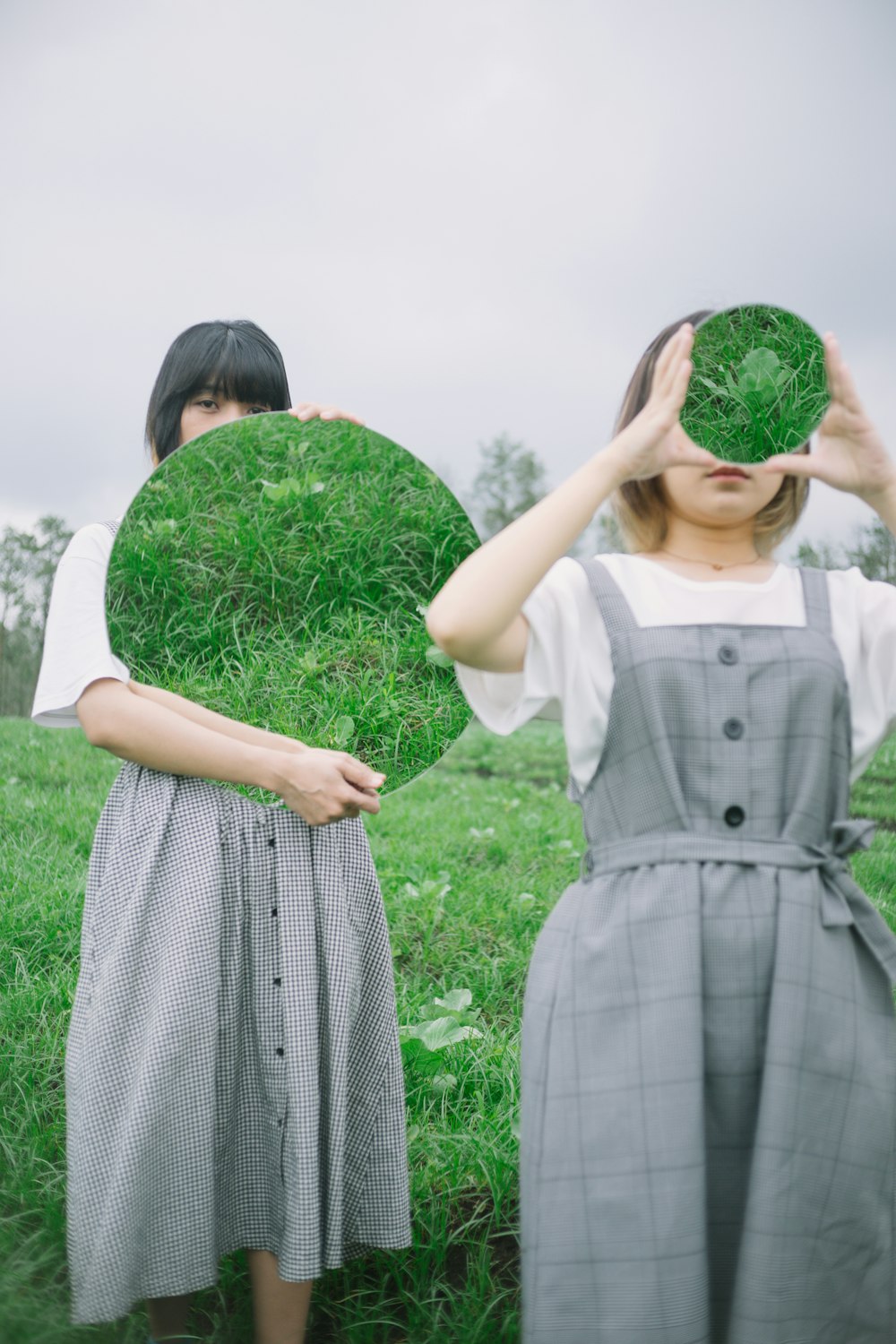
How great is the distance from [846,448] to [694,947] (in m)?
0.77

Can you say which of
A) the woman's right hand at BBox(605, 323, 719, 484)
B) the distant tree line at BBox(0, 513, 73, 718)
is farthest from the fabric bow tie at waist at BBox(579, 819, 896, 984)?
the distant tree line at BBox(0, 513, 73, 718)

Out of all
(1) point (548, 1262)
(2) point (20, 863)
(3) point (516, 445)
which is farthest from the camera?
(3) point (516, 445)

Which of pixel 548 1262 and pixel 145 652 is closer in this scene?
pixel 548 1262

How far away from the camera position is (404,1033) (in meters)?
2.78

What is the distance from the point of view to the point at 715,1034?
1.45m

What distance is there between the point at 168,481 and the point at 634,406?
75 centimetres

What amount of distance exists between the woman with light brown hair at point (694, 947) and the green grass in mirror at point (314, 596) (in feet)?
0.91

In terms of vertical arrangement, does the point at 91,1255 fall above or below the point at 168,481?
below

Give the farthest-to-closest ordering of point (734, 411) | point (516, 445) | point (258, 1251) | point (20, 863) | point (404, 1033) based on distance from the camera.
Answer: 1. point (516, 445)
2. point (20, 863)
3. point (404, 1033)
4. point (258, 1251)
5. point (734, 411)

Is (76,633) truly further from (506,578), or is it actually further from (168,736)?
(506,578)

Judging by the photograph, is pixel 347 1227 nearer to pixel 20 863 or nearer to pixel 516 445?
pixel 20 863

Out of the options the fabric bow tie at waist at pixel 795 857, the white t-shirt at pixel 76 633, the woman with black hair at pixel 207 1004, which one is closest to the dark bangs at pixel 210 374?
the woman with black hair at pixel 207 1004

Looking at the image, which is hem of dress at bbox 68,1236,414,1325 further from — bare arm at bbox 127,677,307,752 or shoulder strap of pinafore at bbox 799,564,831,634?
shoulder strap of pinafore at bbox 799,564,831,634

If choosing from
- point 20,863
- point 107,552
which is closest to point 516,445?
point 20,863
